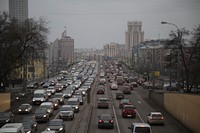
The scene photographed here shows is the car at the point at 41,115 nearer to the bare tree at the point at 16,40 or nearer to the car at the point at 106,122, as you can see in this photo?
the car at the point at 106,122

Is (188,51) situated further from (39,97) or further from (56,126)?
(56,126)

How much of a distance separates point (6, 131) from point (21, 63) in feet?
143

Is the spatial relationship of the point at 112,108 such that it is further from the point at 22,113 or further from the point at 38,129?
the point at 38,129

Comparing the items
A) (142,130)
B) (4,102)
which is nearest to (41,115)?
(4,102)

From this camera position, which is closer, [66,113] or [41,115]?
[41,115]

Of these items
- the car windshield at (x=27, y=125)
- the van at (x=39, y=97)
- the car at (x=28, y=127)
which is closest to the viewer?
the car at (x=28, y=127)

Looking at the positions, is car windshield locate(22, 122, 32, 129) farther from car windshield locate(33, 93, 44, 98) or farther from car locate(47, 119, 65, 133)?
car windshield locate(33, 93, 44, 98)

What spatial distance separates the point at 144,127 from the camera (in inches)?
906

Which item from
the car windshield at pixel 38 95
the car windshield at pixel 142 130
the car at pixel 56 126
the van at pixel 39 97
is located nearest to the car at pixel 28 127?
the car at pixel 56 126

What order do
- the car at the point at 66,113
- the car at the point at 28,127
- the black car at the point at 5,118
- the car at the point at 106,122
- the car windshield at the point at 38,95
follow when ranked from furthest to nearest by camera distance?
1. the car windshield at the point at 38,95
2. the car at the point at 66,113
3. the car at the point at 106,122
4. the black car at the point at 5,118
5. the car at the point at 28,127

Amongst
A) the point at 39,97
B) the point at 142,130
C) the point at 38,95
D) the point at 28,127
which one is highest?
the point at 142,130

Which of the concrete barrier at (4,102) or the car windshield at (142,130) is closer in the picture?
the car windshield at (142,130)

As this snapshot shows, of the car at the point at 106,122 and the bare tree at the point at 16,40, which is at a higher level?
the bare tree at the point at 16,40

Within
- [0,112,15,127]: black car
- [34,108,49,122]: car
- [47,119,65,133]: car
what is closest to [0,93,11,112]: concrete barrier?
[34,108,49,122]: car
